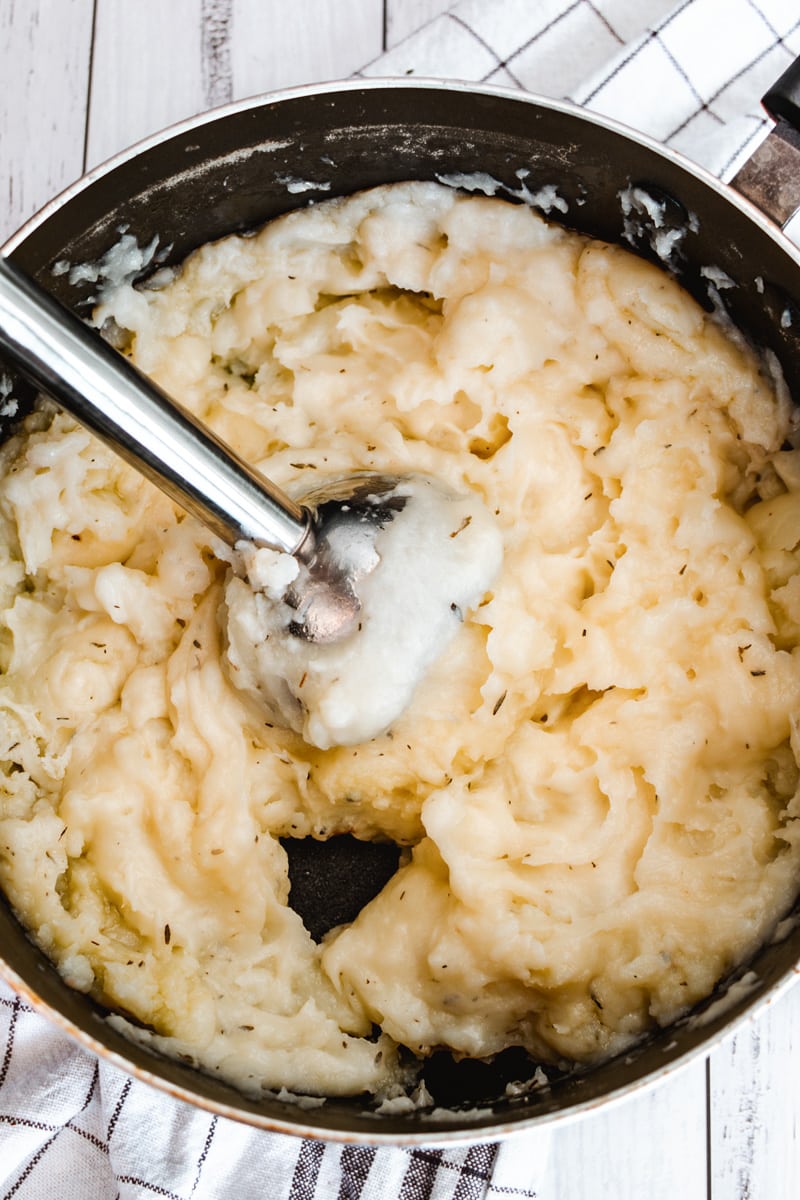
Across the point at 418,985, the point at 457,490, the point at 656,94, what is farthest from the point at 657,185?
the point at 418,985

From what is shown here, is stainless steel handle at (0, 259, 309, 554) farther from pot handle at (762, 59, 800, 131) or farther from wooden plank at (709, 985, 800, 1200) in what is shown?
wooden plank at (709, 985, 800, 1200)

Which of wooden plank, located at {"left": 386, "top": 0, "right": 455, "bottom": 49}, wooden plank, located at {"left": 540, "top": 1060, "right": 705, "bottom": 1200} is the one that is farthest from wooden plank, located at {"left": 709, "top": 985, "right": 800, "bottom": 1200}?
wooden plank, located at {"left": 386, "top": 0, "right": 455, "bottom": 49}

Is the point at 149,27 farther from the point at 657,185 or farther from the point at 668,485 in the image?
the point at 668,485

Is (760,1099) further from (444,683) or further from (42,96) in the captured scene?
(42,96)

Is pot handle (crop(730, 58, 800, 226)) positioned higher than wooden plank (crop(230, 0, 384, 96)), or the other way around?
pot handle (crop(730, 58, 800, 226))

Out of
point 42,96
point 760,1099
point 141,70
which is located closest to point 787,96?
point 141,70
